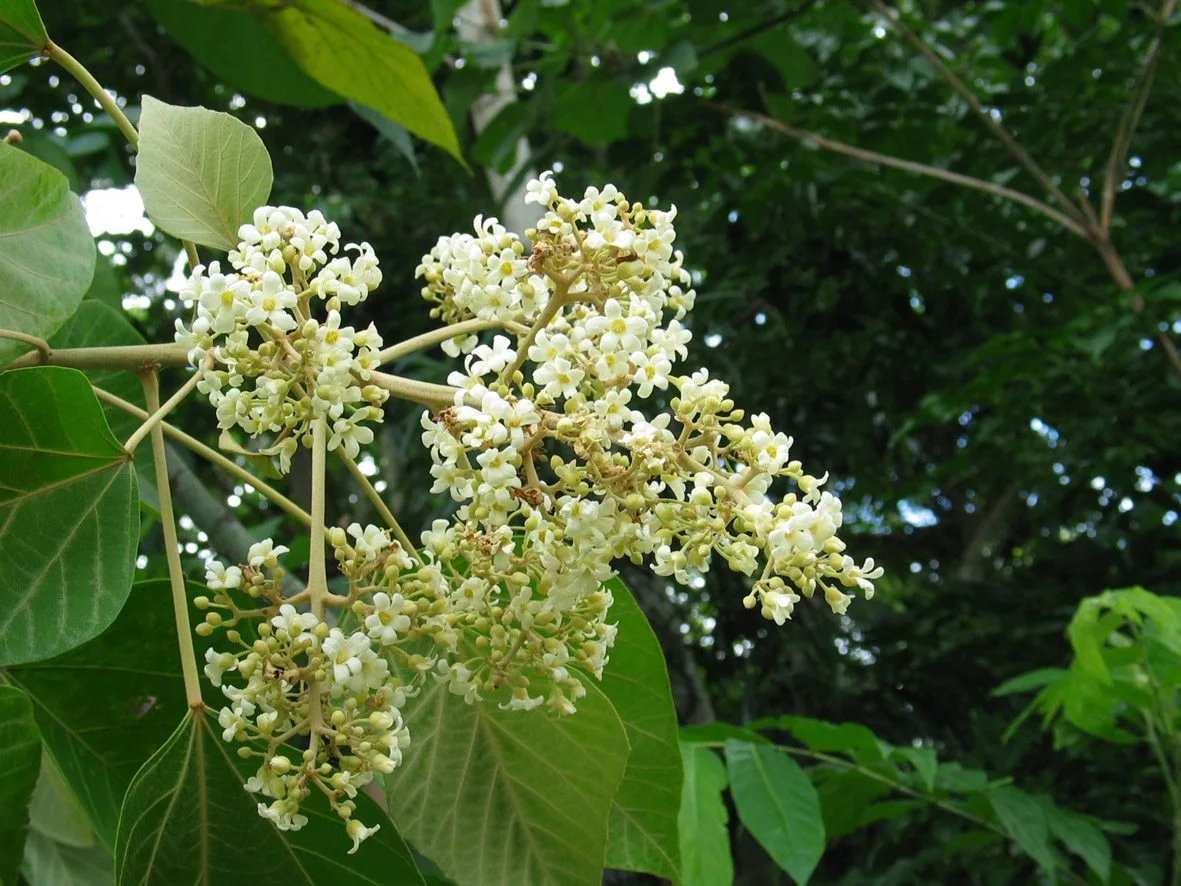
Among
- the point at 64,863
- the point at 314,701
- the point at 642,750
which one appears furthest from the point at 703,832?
the point at 314,701

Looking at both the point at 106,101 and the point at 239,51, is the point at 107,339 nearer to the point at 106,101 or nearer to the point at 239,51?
the point at 106,101

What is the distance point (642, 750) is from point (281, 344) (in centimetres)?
54

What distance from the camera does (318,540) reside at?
2.39ft

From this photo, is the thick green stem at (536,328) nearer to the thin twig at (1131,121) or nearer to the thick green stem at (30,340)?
the thick green stem at (30,340)

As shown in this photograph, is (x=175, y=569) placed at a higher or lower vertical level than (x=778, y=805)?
higher

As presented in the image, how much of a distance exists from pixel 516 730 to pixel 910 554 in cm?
389

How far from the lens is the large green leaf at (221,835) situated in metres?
0.81

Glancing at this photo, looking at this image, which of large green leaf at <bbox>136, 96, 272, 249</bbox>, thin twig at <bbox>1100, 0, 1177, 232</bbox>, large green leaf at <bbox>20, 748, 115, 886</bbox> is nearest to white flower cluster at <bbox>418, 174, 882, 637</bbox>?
large green leaf at <bbox>136, 96, 272, 249</bbox>

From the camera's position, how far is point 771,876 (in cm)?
307

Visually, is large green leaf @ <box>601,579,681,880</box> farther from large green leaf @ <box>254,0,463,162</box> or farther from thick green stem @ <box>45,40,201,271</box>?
large green leaf @ <box>254,0,463,162</box>

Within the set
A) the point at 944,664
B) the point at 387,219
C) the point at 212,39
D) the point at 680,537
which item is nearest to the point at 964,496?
the point at 944,664

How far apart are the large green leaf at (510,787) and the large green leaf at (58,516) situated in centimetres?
27

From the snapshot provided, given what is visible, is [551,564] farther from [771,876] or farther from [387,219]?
[387,219]

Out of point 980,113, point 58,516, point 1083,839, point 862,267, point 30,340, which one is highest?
point 980,113
